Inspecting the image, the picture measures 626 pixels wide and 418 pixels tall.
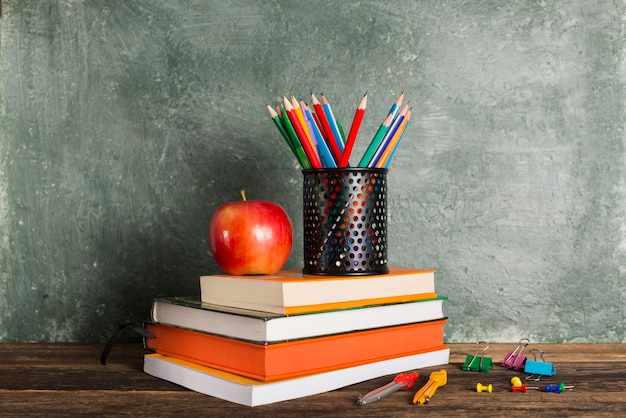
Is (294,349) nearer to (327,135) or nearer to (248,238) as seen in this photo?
(248,238)

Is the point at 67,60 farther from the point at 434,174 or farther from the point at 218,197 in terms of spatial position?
the point at 434,174

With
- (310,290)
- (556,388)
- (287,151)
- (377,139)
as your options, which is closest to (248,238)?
(310,290)

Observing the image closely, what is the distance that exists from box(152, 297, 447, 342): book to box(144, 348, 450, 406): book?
50 mm

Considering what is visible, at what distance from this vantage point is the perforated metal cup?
3.24 ft

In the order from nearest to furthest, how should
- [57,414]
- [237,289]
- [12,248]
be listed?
[57,414] < [237,289] < [12,248]

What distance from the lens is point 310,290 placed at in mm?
885

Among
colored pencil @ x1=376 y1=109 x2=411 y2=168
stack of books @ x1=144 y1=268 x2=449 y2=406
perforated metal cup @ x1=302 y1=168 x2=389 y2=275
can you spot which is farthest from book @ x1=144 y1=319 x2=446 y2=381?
colored pencil @ x1=376 y1=109 x2=411 y2=168

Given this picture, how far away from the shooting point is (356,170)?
Answer: 989mm

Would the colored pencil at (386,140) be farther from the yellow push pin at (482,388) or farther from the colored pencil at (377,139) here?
the yellow push pin at (482,388)

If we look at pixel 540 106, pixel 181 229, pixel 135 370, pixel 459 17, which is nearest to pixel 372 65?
pixel 459 17

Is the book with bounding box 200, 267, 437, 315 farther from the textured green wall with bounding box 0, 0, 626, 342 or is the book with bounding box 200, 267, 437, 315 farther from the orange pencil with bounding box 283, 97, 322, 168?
the textured green wall with bounding box 0, 0, 626, 342

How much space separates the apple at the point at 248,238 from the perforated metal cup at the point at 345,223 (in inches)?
2.2

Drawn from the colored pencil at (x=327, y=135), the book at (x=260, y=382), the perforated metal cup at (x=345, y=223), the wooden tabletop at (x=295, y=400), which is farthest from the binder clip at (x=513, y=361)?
the colored pencil at (x=327, y=135)

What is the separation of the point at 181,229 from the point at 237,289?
1.28 ft
